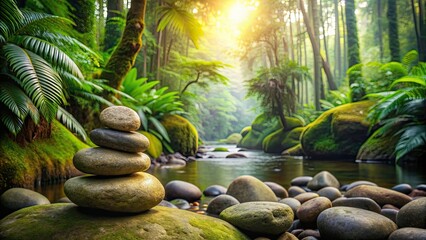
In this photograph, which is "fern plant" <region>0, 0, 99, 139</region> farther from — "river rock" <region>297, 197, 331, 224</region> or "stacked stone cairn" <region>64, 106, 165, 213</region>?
"river rock" <region>297, 197, 331, 224</region>

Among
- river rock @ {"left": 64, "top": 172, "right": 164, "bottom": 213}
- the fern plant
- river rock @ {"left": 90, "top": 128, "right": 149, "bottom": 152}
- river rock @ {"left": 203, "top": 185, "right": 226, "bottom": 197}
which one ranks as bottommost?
river rock @ {"left": 203, "top": 185, "right": 226, "bottom": 197}

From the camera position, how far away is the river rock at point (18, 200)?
8.86 feet

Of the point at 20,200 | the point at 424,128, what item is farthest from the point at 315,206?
the point at 424,128

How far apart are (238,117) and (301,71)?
3257cm

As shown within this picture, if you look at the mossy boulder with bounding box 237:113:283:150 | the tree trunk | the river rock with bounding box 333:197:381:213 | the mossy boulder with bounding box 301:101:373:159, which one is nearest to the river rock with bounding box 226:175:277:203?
the river rock with bounding box 333:197:381:213

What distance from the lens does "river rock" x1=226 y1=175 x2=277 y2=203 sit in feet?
11.8

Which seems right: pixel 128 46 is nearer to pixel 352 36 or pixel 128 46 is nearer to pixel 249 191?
pixel 249 191

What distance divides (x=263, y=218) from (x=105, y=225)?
114cm

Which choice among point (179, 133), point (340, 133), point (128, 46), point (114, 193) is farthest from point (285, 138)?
point (114, 193)

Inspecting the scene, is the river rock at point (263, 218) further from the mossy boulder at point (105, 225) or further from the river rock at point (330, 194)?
the river rock at point (330, 194)

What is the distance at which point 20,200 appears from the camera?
2.75m

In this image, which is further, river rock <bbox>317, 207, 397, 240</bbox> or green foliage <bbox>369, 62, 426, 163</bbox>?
green foliage <bbox>369, 62, 426, 163</bbox>

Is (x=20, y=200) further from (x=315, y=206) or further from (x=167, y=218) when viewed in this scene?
(x=315, y=206)

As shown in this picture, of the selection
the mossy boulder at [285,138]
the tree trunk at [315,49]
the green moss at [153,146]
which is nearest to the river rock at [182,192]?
the green moss at [153,146]
